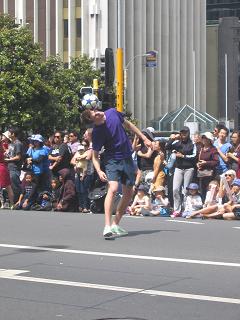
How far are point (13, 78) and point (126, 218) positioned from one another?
29246 mm

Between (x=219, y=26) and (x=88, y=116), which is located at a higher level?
(x=219, y=26)

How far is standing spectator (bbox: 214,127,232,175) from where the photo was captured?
667 inches

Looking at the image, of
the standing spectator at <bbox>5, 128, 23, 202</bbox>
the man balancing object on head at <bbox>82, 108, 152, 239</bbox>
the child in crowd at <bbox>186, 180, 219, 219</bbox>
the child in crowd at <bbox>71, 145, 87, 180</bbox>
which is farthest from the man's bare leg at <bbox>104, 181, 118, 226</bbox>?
the standing spectator at <bbox>5, 128, 23, 202</bbox>

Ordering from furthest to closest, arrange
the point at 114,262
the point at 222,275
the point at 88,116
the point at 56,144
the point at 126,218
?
the point at 56,144 → the point at 126,218 → the point at 88,116 → the point at 114,262 → the point at 222,275

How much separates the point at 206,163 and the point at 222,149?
2.18 ft

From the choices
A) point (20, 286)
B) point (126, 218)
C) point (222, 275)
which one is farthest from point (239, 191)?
point (20, 286)

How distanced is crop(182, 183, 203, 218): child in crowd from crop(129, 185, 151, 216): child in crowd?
853mm

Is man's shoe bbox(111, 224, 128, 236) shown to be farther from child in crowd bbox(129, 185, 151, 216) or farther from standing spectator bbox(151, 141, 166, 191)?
standing spectator bbox(151, 141, 166, 191)

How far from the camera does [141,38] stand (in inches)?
2837

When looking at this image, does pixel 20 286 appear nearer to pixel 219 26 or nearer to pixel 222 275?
pixel 222 275

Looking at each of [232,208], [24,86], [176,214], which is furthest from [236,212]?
[24,86]

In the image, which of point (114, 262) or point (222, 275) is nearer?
point (222, 275)

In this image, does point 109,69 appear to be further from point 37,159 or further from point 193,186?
point 193,186

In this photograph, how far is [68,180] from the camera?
18.1 m
